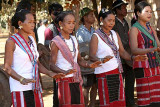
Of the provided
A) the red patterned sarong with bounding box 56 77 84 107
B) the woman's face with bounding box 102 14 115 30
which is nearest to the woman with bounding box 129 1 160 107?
the woman's face with bounding box 102 14 115 30

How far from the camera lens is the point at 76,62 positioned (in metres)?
5.01

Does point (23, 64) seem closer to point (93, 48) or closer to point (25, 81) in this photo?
point (25, 81)

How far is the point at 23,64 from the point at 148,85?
2.13m

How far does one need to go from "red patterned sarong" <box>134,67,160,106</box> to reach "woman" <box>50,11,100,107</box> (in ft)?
3.15

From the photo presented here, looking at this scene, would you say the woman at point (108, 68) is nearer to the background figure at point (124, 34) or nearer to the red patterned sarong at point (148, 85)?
the red patterned sarong at point (148, 85)

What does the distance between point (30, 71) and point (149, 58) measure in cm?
202

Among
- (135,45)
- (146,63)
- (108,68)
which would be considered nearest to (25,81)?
(108,68)

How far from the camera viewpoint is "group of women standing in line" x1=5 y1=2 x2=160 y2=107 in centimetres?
426

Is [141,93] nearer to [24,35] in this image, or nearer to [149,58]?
[149,58]

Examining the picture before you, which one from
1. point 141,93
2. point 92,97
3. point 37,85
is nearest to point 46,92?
point 92,97

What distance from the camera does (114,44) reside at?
5363 millimetres

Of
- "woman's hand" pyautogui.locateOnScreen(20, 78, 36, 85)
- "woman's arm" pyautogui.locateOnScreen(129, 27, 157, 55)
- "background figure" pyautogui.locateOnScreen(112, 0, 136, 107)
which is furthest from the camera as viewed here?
"background figure" pyautogui.locateOnScreen(112, 0, 136, 107)

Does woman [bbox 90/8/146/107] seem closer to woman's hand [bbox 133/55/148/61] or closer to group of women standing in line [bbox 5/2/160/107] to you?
group of women standing in line [bbox 5/2/160/107]

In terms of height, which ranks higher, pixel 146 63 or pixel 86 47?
pixel 86 47
